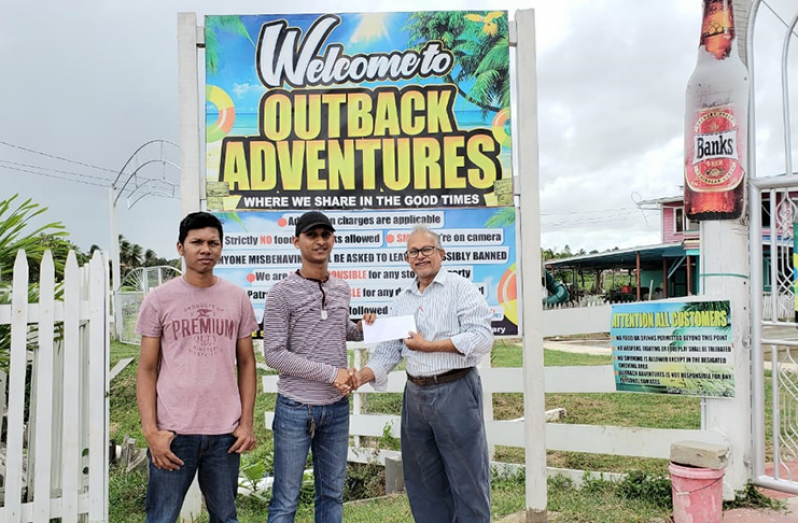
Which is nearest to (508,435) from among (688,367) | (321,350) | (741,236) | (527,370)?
(527,370)

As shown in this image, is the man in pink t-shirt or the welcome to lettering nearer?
the man in pink t-shirt

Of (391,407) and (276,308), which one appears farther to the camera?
(391,407)

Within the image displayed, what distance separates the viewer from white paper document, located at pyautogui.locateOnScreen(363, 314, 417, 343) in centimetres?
335

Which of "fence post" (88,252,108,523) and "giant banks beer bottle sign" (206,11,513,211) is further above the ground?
"giant banks beer bottle sign" (206,11,513,211)

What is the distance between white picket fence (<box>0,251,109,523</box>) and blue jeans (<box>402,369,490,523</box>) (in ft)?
5.90

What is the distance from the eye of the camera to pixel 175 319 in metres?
2.91

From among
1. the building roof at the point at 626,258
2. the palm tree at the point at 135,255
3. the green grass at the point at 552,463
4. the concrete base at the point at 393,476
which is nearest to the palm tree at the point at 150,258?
the palm tree at the point at 135,255

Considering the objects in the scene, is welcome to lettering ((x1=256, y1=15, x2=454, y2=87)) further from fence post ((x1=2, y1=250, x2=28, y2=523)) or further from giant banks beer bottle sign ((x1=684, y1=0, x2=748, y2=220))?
fence post ((x1=2, y1=250, x2=28, y2=523))

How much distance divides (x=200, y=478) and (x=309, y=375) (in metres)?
0.71

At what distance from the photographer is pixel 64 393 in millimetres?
3648

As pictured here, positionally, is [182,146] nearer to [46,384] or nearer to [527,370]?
[46,384]

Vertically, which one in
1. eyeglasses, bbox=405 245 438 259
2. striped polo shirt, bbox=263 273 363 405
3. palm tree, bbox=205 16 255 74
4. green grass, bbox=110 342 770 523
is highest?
palm tree, bbox=205 16 255 74

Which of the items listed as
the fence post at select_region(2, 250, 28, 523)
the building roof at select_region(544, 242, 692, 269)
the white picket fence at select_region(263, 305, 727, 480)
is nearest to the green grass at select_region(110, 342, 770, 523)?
the white picket fence at select_region(263, 305, 727, 480)

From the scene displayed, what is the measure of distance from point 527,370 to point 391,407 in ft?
16.3
